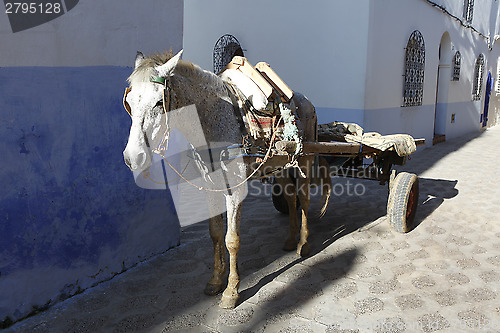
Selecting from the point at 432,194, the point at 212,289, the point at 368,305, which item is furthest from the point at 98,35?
the point at 432,194

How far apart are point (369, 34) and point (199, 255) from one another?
5.37 m

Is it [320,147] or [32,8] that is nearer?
[32,8]

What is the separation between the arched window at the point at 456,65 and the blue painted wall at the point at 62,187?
38.8 ft

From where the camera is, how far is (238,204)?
3.03 m

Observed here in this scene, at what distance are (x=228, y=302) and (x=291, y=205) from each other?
1.50 metres

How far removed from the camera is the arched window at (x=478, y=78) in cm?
1466

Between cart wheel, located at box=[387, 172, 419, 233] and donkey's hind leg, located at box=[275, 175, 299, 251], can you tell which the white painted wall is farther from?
donkey's hind leg, located at box=[275, 175, 299, 251]

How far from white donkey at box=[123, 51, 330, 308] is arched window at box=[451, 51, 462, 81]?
1039 cm

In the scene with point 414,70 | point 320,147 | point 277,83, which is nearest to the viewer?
point 277,83

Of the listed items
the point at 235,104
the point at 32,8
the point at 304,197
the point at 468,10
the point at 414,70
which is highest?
the point at 468,10

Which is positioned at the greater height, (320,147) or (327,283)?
(320,147)

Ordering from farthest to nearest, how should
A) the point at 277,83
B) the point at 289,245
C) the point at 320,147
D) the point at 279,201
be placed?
the point at 279,201 < the point at 289,245 < the point at 320,147 < the point at 277,83

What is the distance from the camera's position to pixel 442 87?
11.9 metres

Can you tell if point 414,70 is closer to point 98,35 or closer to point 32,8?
point 98,35
